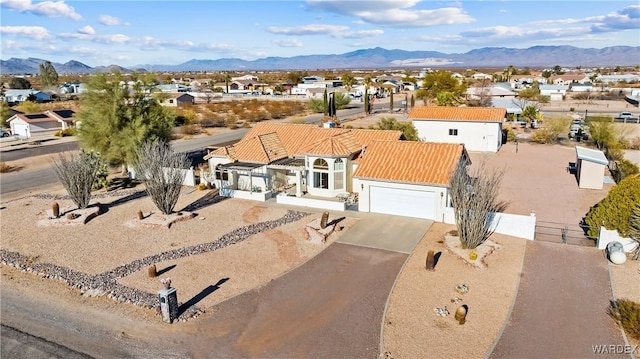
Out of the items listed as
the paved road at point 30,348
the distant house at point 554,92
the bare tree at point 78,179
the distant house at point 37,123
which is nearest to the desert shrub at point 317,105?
the distant house at point 37,123

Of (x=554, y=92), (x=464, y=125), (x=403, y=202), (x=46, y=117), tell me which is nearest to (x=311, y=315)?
(x=403, y=202)

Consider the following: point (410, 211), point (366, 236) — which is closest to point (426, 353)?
point (366, 236)

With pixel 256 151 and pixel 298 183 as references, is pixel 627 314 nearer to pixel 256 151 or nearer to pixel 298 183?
pixel 298 183

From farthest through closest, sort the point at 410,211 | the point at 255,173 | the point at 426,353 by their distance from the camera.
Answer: the point at 255,173, the point at 410,211, the point at 426,353

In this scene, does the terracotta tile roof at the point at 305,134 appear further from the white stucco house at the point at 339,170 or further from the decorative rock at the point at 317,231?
the decorative rock at the point at 317,231

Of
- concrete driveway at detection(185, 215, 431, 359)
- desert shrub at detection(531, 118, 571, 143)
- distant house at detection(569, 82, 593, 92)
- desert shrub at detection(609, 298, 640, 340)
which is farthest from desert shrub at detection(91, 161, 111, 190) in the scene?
distant house at detection(569, 82, 593, 92)

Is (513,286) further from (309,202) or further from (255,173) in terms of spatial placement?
(255,173)
